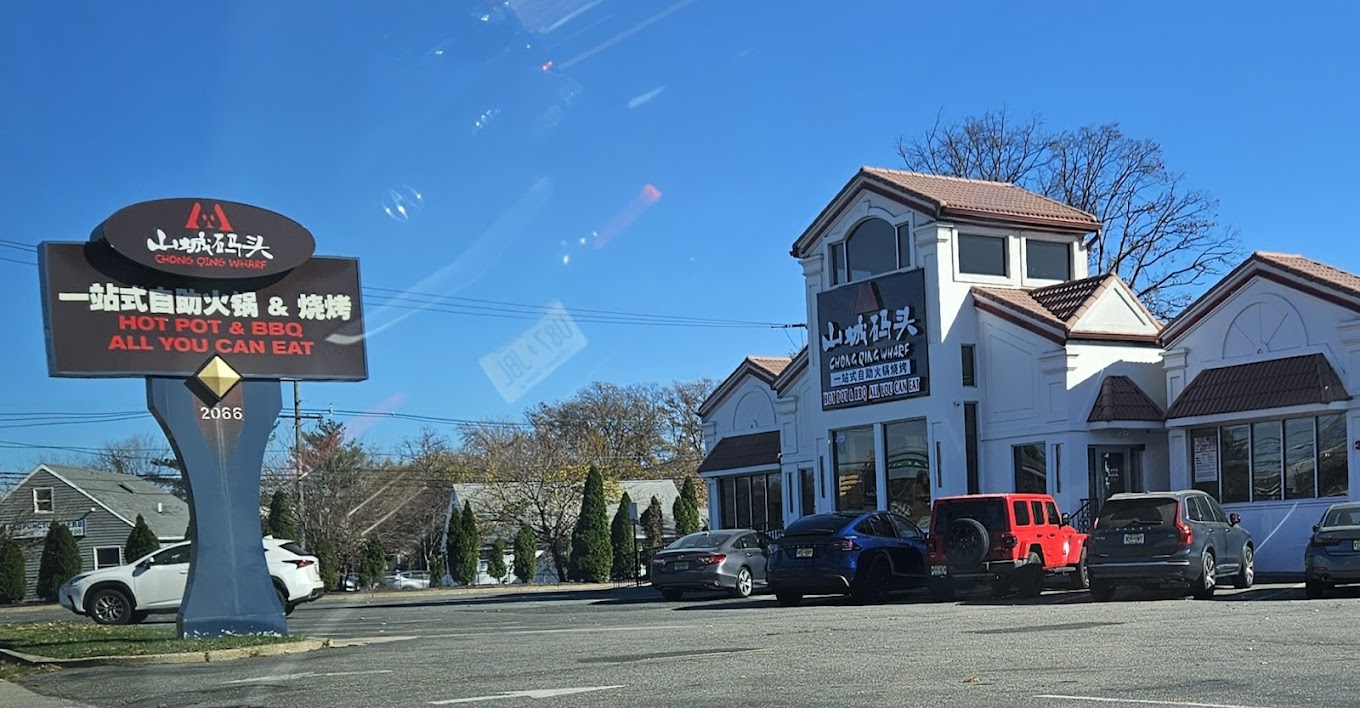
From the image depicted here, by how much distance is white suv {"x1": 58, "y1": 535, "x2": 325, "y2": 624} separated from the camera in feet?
Answer: 86.6

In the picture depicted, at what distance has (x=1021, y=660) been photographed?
1227 cm

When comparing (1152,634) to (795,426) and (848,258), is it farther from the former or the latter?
(795,426)

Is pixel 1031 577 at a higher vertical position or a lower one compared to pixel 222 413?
lower

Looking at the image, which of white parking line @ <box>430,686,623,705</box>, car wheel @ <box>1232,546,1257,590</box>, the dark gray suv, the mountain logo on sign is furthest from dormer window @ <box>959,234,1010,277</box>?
white parking line @ <box>430,686,623,705</box>

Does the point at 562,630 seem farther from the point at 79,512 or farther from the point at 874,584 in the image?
the point at 79,512

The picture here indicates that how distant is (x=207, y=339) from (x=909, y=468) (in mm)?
19764

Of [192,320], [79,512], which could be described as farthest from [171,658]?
[79,512]

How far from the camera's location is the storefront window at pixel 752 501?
138 ft

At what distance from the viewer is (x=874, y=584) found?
2430cm

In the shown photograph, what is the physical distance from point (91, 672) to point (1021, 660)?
9.23 meters

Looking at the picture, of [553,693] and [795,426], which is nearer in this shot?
[553,693]

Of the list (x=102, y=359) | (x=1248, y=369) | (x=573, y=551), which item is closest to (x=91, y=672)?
(x=102, y=359)

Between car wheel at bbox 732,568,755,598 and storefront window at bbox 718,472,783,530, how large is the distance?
1205cm

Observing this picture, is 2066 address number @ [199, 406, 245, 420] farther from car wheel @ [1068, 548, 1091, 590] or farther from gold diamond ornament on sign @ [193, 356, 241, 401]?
car wheel @ [1068, 548, 1091, 590]
